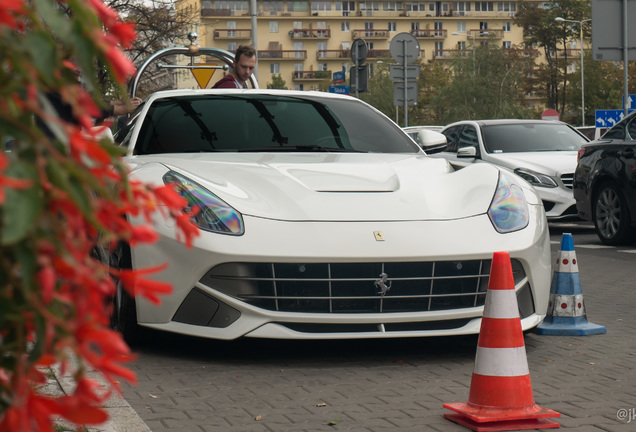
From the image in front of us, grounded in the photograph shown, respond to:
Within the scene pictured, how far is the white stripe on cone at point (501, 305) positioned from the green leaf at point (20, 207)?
133 inches

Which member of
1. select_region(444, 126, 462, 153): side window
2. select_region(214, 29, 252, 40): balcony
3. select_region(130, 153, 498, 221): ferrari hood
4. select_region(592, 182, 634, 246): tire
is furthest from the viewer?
select_region(214, 29, 252, 40): balcony

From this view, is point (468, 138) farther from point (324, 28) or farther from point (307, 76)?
point (324, 28)

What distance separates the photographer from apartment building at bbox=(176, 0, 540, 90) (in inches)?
5463

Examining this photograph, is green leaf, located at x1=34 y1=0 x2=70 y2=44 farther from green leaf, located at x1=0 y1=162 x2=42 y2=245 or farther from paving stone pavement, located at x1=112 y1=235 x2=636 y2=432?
paving stone pavement, located at x1=112 y1=235 x2=636 y2=432

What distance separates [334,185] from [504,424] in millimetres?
1769

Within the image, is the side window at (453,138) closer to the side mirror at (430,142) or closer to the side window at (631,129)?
the side window at (631,129)

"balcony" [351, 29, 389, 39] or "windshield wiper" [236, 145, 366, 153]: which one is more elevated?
"balcony" [351, 29, 389, 39]

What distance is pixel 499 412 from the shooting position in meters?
4.16

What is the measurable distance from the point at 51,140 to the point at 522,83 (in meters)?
82.9

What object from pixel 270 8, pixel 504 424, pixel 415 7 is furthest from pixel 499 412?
pixel 415 7

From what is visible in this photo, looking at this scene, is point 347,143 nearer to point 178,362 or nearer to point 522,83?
point 178,362

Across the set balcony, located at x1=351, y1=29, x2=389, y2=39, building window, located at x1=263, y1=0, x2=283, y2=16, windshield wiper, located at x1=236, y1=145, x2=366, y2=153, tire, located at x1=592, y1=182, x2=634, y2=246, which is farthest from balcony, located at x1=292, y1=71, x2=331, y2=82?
windshield wiper, located at x1=236, y1=145, x2=366, y2=153

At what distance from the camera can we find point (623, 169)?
1179cm

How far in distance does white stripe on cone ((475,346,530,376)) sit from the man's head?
217 inches
